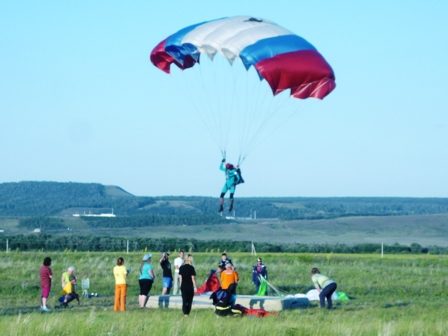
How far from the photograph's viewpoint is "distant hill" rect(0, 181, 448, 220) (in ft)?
497

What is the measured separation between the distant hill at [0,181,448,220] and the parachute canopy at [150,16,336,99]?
4488 inches

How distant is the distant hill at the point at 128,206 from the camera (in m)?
152

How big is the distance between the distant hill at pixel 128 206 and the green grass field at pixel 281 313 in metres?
98.6

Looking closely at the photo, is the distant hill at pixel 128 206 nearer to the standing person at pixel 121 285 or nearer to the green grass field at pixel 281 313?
the green grass field at pixel 281 313

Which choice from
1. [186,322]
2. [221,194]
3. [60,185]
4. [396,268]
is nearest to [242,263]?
[396,268]

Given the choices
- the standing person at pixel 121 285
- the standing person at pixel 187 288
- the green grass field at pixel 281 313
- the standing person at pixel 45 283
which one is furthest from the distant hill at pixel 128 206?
the standing person at pixel 187 288

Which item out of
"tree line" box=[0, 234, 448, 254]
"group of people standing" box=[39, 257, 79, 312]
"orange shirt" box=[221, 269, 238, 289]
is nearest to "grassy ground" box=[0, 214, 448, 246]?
"tree line" box=[0, 234, 448, 254]

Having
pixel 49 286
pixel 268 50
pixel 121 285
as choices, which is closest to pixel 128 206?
pixel 49 286

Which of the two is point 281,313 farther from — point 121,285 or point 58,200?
point 58,200

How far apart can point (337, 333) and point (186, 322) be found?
8.18 ft

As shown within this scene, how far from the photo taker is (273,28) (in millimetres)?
19047

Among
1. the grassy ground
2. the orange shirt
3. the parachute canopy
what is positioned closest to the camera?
the orange shirt

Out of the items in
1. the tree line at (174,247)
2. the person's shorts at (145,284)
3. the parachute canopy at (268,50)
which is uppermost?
the parachute canopy at (268,50)

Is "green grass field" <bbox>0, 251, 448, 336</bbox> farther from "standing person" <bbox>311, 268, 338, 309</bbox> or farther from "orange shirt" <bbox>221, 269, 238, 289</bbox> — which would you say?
"orange shirt" <bbox>221, 269, 238, 289</bbox>
